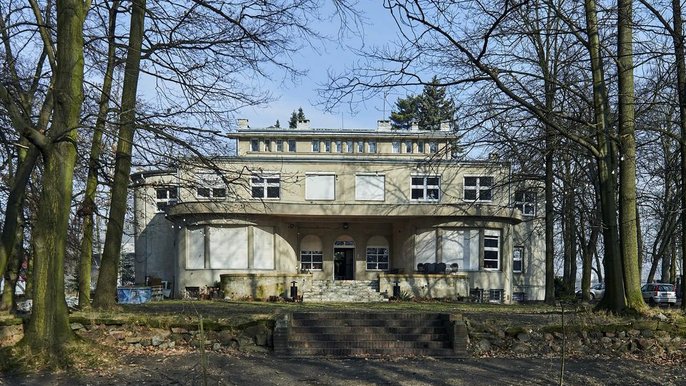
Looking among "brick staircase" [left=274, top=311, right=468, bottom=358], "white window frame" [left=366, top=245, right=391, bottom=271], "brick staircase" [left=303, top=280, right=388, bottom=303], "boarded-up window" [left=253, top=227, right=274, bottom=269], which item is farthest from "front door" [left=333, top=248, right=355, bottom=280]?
"brick staircase" [left=274, top=311, right=468, bottom=358]

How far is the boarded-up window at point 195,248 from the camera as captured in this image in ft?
105

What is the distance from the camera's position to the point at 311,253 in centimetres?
3622

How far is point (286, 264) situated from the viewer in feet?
112

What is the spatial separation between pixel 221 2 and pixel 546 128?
8058 millimetres

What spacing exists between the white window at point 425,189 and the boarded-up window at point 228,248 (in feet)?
29.7

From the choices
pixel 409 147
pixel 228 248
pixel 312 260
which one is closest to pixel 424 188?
pixel 312 260

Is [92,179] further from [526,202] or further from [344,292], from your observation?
[526,202]

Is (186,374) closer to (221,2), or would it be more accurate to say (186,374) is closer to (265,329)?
(265,329)

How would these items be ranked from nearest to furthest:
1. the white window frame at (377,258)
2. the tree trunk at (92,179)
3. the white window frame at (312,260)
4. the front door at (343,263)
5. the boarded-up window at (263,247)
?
the tree trunk at (92,179) → the boarded-up window at (263,247) → the white window frame at (377,258) → the white window frame at (312,260) → the front door at (343,263)

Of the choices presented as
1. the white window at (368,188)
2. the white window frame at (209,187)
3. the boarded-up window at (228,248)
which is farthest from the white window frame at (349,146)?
the white window frame at (209,187)

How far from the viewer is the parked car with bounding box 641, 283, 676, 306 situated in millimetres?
36184

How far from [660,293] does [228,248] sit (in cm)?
2362

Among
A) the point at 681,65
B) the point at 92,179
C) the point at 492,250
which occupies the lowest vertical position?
the point at 492,250

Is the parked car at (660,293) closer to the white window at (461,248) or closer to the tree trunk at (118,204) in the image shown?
the white window at (461,248)
